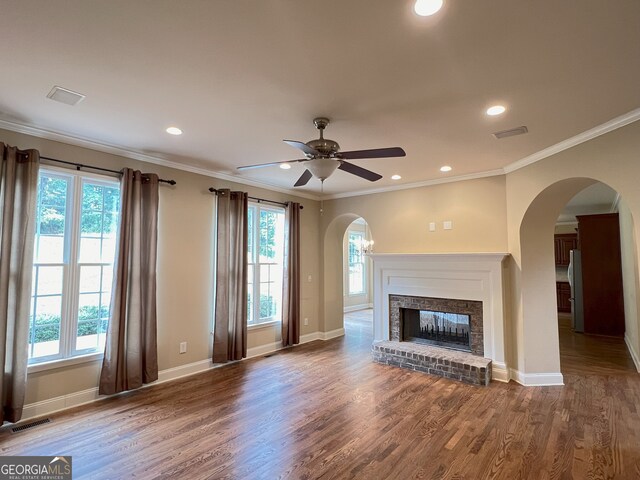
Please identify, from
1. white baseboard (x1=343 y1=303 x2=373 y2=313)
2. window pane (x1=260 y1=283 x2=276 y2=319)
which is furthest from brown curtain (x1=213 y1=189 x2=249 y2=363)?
white baseboard (x1=343 y1=303 x2=373 y2=313)

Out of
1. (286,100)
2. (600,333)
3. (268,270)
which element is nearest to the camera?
(286,100)

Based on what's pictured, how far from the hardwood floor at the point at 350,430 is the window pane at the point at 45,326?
2.24 ft

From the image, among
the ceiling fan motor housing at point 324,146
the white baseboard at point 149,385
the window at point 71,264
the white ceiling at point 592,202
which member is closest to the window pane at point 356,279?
the white baseboard at point 149,385

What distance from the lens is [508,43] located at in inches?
75.0

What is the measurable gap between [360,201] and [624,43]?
434 cm

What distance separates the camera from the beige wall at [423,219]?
4641mm

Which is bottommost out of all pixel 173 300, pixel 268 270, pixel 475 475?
pixel 475 475

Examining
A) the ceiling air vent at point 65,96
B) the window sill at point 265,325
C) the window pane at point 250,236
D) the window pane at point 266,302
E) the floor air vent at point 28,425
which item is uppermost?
the ceiling air vent at point 65,96

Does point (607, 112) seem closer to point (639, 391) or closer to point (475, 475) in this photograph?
point (475, 475)

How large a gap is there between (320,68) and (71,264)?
130 inches

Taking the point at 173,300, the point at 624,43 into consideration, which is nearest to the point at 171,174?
the point at 173,300

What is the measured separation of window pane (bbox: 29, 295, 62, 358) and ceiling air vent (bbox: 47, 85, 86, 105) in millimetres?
1987

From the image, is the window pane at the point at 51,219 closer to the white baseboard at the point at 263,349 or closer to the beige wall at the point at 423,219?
the white baseboard at the point at 263,349

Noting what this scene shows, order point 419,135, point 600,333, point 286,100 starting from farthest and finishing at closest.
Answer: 1. point 600,333
2. point 419,135
3. point 286,100
